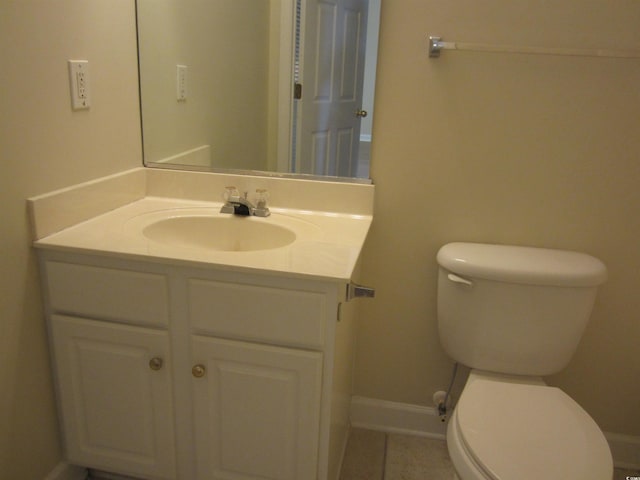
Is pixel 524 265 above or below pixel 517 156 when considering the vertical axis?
below

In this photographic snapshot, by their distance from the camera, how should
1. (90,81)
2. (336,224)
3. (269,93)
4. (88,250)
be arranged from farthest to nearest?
(269,93), (336,224), (90,81), (88,250)

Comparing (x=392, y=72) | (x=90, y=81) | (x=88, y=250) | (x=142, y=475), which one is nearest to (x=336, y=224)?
(x=392, y=72)

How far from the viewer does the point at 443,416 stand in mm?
1784

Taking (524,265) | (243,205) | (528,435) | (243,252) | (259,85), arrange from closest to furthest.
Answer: (528,435) → (243,252) → (524,265) → (243,205) → (259,85)

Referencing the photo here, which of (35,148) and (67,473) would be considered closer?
(35,148)

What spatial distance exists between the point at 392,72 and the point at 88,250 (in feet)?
3.12

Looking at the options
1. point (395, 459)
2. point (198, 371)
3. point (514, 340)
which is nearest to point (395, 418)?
point (395, 459)

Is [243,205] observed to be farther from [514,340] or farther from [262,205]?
[514,340]

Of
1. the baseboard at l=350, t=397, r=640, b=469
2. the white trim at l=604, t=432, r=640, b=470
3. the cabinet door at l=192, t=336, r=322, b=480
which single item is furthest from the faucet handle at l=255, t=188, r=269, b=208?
the white trim at l=604, t=432, r=640, b=470

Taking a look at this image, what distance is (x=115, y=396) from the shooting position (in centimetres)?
136

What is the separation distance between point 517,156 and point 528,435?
767 millimetres

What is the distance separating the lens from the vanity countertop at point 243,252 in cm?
117

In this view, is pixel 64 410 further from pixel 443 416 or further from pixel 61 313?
pixel 443 416

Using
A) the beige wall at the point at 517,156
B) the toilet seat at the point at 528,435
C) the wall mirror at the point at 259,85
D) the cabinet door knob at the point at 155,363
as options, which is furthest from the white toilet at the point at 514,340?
the cabinet door knob at the point at 155,363
